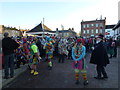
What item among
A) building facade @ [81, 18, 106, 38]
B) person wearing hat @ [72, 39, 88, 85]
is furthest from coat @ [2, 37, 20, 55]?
building facade @ [81, 18, 106, 38]

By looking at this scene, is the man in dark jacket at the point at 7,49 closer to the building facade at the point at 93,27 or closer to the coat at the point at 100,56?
the coat at the point at 100,56

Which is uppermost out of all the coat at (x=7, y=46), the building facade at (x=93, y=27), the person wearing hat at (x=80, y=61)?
the building facade at (x=93, y=27)

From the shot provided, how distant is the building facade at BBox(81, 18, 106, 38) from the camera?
2186 inches

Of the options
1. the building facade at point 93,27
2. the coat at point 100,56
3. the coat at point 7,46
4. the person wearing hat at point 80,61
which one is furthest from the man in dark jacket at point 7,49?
the building facade at point 93,27

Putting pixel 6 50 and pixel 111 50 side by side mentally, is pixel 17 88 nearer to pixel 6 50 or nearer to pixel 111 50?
pixel 6 50

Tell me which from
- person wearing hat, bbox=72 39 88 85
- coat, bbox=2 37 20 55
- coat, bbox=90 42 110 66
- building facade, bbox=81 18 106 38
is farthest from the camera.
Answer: building facade, bbox=81 18 106 38

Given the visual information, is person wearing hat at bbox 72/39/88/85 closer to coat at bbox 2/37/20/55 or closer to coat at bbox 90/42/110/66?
coat at bbox 90/42/110/66

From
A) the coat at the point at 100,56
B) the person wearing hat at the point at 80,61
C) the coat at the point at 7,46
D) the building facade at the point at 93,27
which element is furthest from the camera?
the building facade at the point at 93,27

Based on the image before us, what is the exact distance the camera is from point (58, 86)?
168 inches

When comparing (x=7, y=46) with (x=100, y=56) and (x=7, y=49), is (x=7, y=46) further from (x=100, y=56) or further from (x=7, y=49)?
(x=100, y=56)

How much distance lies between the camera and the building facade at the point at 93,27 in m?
55.5

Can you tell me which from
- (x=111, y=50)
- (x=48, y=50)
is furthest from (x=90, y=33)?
(x=48, y=50)

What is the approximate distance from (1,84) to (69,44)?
260 inches

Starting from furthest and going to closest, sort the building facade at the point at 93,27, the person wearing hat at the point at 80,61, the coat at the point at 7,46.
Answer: the building facade at the point at 93,27 → the coat at the point at 7,46 → the person wearing hat at the point at 80,61
